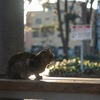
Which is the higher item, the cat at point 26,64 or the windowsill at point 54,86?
the cat at point 26,64

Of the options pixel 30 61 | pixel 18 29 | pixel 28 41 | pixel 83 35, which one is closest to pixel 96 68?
pixel 83 35

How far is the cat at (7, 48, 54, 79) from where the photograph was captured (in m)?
2.76

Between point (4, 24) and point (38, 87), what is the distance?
1712mm

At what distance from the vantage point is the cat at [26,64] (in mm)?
2760

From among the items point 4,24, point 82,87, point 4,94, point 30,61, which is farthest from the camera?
point 4,24

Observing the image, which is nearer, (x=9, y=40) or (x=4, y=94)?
(x=4, y=94)

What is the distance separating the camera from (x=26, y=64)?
284cm

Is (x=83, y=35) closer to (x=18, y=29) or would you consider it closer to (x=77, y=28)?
(x=77, y=28)

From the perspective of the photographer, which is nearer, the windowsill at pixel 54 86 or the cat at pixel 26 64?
the windowsill at pixel 54 86

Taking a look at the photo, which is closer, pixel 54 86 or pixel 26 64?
pixel 54 86

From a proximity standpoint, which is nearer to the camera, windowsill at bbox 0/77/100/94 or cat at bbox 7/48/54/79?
windowsill at bbox 0/77/100/94

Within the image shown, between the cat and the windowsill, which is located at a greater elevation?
Answer: the cat

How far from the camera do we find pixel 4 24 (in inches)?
140

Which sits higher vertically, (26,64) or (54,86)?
(26,64)
